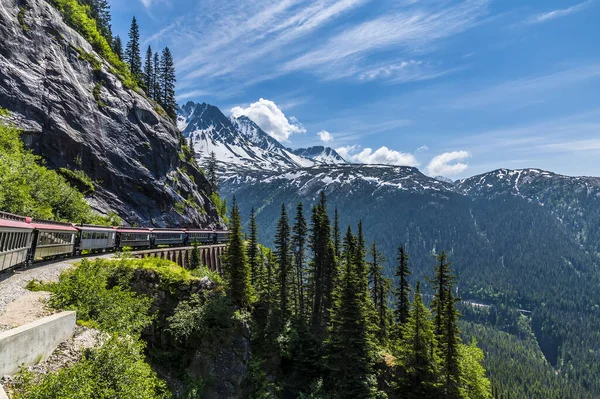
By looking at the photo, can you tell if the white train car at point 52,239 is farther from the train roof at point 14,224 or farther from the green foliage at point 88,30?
the green foliage at point 88,30

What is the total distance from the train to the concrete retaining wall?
9871 millimetres

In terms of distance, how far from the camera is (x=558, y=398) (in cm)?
13412

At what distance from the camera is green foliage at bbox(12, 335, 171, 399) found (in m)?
10.8

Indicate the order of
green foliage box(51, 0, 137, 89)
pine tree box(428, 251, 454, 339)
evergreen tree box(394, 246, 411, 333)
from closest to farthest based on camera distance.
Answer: pine tree box(428, 251, 454, 339), evergreen tree box(394, 246, 411, 333), green foliage box(51, 0, 137, 89)

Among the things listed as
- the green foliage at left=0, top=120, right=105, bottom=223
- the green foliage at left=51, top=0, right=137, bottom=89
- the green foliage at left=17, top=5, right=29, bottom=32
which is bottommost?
the green foliage at left=0, top=120, right=105, bottom=223

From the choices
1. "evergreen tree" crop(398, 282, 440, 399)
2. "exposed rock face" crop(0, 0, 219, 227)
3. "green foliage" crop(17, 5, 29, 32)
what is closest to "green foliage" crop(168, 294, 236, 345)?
"evergreen tree" crop(398, 282, 440, 399)

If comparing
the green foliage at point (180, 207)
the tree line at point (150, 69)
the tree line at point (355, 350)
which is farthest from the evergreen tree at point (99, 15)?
the tree line at point (355, 350)

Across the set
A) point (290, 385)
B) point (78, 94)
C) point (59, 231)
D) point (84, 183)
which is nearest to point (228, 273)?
point (290, 385)

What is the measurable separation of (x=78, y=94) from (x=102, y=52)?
22.9m

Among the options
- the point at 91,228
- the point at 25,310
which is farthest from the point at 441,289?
the point at 91,228

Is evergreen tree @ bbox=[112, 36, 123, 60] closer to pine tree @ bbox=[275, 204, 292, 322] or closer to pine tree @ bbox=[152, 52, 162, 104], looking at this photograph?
pine tree @ bbox=[152, 52, 162, 104]

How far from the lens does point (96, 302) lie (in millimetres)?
19500

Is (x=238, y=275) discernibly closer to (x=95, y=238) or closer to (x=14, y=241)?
(x=95, y=238)

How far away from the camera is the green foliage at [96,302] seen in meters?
18.4
